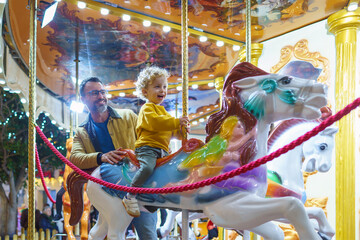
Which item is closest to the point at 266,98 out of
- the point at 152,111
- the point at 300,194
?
the point at 152,111

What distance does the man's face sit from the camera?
2.87 metres

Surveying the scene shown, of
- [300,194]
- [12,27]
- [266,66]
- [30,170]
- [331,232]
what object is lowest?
[331,232]

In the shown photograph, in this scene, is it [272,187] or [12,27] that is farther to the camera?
[12,27]

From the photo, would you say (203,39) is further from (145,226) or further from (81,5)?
(145,226)

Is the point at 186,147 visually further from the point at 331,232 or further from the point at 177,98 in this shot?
the point at 177,98

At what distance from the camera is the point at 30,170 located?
2.90m

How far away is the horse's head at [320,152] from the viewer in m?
3.19

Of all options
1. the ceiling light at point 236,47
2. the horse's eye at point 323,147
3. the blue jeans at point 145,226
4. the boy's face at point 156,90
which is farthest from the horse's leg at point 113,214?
the ceiling light at point 236,47

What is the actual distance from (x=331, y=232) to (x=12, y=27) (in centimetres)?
468

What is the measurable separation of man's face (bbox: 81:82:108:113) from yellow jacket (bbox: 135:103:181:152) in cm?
49

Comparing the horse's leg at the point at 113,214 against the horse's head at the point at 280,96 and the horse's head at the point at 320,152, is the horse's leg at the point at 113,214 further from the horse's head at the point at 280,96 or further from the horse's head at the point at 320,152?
the horse's head at the point at 320,152

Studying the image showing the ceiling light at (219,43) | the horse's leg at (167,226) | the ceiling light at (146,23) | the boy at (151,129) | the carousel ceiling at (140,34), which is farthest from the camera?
the ceiling light at (219,43)

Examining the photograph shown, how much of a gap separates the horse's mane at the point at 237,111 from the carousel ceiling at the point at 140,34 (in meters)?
2.19

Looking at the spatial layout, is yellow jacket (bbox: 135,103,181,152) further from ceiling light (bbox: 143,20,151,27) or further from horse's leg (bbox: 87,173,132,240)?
ceiling light (bbox: 143,20,151,27)
